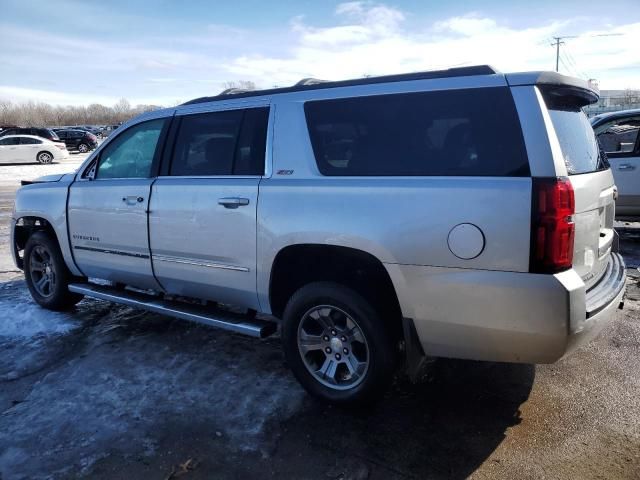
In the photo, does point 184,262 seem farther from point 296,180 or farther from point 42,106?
point 42,106

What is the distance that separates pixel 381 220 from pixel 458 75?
92 cm

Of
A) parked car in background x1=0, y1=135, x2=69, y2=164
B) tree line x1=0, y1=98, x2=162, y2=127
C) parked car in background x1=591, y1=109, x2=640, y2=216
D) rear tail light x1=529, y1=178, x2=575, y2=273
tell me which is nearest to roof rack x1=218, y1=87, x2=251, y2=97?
rear tail light x1=529, y1=178, x2=575, y2=273

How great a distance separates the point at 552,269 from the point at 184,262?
2594 millimetres

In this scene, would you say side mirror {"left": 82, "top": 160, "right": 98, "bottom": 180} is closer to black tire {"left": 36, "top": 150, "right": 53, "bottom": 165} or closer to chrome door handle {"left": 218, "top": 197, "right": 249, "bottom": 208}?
chrome door handle {"left": 218, "top": 197, "right": 249, "bottom": 208}

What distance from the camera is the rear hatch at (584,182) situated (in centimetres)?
279

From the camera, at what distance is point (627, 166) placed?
7.40 m

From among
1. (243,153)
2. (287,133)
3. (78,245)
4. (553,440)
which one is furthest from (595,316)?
(78,245)

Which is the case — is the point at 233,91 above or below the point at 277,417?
above

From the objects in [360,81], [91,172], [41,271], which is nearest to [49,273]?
[41,271]

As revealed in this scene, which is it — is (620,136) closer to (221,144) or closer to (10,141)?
(221,144)

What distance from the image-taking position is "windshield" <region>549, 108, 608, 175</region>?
2844mm

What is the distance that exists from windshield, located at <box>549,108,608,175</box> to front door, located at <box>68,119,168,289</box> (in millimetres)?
2996

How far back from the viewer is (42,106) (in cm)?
12544

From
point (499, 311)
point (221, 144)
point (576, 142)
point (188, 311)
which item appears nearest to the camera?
point (499, 311)
